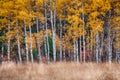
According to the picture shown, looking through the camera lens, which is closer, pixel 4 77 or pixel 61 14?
pixel 4 77

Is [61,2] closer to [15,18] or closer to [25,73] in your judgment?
[15,18]

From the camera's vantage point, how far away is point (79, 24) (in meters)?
32.2

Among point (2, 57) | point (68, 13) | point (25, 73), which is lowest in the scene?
point (2, 57)

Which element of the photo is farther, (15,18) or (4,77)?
(15,18)

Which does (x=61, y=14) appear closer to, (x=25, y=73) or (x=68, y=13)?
(x=68, y=13)

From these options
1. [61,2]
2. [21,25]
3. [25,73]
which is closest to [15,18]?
[21,25]

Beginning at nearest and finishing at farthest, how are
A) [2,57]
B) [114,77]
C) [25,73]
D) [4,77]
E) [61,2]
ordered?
1. [114,77]
2. [4,77]
3. [25,73]
4. [61,2]
5. [2,57]

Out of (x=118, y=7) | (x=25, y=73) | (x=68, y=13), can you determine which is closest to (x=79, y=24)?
(x=68, y=13)

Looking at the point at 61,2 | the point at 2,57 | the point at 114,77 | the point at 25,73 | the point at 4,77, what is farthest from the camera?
the point at 2,57

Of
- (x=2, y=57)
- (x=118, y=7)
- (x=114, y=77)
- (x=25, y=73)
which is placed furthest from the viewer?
(x=2, y=57)

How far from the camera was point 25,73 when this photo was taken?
54.5 ft

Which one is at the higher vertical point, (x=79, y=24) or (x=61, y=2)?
(x=61, y=2)

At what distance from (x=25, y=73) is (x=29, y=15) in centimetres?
1335

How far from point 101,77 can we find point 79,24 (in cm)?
1820
